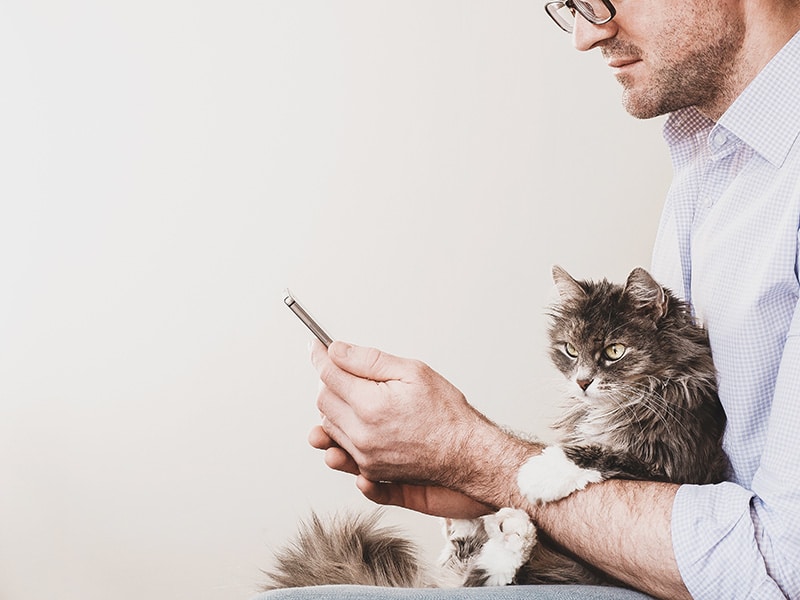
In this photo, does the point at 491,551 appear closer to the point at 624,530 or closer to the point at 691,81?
the point at 624,530

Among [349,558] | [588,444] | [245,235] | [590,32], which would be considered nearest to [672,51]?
[590,32]

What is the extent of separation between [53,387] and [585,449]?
5.93 feet

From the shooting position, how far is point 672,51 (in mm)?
1441

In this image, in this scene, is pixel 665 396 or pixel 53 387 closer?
pixel 665 396

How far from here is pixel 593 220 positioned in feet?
8.64

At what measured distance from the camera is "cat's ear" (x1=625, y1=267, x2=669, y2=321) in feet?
4.73

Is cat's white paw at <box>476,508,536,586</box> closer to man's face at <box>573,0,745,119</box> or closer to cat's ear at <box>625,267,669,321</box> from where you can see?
cat's ear at <box>625,267,669,321</box>

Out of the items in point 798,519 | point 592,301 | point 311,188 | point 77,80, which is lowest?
point 798,519

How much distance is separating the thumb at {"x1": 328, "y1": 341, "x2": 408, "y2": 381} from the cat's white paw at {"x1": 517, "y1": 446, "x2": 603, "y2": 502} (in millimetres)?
258

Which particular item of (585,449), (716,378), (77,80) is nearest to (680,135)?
(716,378)

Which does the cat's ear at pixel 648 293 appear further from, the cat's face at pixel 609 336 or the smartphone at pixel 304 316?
the smartphone at pixel 304 316

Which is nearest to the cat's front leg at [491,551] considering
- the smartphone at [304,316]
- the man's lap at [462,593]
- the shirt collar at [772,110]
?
the man's lap at [462,593]

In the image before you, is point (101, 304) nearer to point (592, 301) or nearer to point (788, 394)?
point (592, 301)

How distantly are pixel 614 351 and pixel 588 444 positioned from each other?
186 mm
